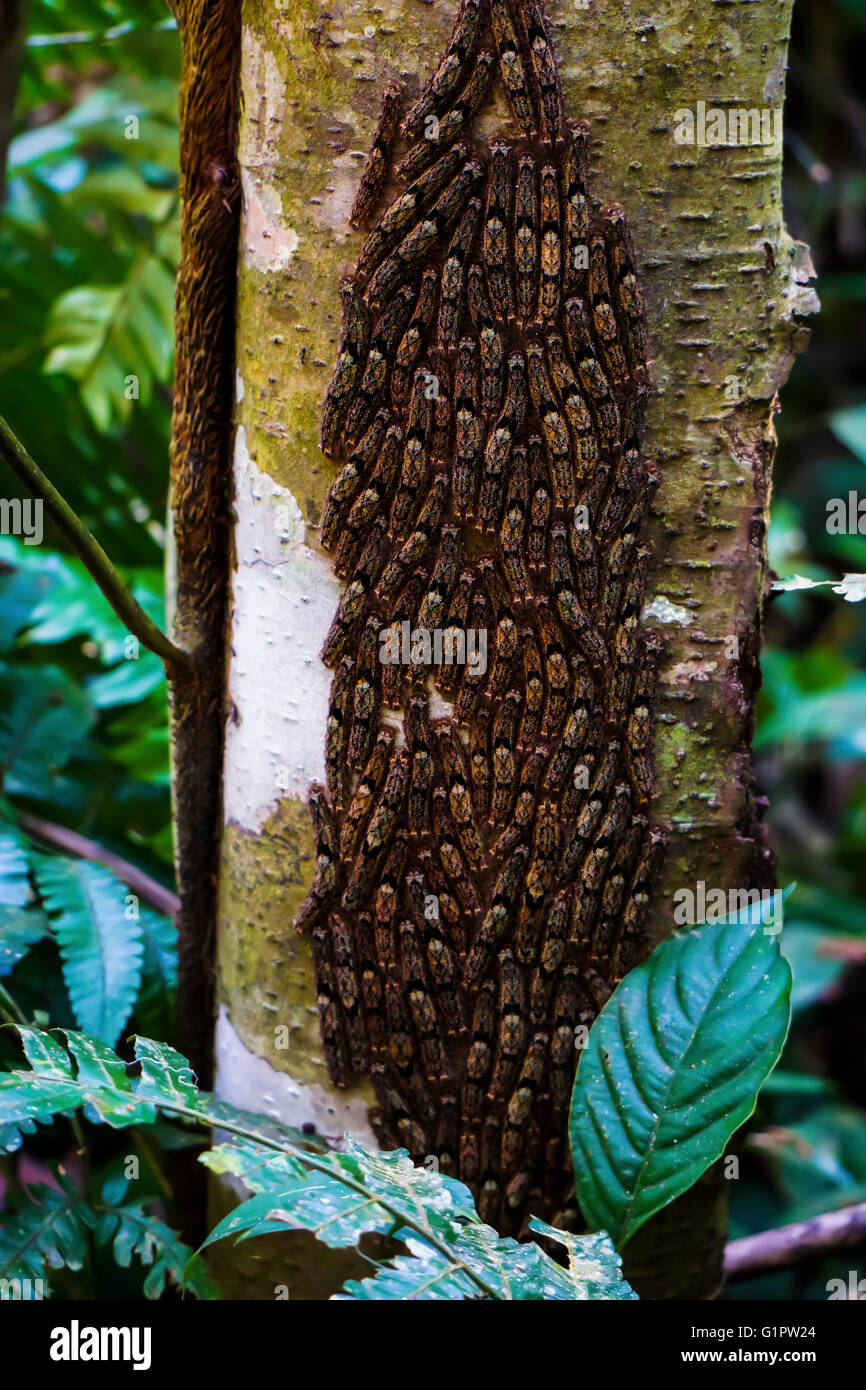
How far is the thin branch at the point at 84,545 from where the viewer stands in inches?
30.8

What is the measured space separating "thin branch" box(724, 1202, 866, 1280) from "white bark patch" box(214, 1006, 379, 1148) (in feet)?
1.47

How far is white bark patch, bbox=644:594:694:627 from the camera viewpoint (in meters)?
0.85

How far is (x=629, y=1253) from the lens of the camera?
2.99ft

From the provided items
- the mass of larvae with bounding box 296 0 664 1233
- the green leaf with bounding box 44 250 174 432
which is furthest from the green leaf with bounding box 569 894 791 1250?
the green leaf with bounding box 44 250 174 432

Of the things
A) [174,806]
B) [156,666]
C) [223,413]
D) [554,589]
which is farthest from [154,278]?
[554,589]

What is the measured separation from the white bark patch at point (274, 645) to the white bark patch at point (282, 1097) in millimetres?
223

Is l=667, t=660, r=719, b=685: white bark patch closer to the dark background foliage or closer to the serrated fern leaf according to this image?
the dark background foliage

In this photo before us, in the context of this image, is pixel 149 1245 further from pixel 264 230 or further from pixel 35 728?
pixel 264 230

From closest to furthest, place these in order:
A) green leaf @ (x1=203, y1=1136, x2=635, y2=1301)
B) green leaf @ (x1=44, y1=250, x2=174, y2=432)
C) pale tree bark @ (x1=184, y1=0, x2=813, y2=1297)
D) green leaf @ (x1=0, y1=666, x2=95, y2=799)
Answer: green leaf @ (x1=203, y1=1136, x2=635, y2=1301) < pale tree bark @ (x1=184, y1=0, x2=813, y2=1297) < green leaf @ (x1=0, y1=666, x2=95, y2=799) < green leaf @ (x1=44, y1=250, x2=174, y2=432)

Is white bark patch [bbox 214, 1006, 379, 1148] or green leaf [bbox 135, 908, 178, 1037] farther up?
green leaf [bbox 135, 908, 178, 1037]

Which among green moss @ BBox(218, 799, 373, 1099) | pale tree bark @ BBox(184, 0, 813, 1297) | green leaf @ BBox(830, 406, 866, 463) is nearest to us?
pale tree bark @ BBox(184, 0, 813, 1297)

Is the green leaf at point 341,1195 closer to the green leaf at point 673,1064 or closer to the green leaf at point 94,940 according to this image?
the green leaf at point 673,1064

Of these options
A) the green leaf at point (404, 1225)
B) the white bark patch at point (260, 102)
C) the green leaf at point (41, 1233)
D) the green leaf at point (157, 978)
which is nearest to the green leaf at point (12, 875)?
the green leaf at point (157, 978)

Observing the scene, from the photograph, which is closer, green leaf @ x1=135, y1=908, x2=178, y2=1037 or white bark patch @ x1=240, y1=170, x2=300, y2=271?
white bark patch @ x1=240, y1=170, x2=300, y2=271
